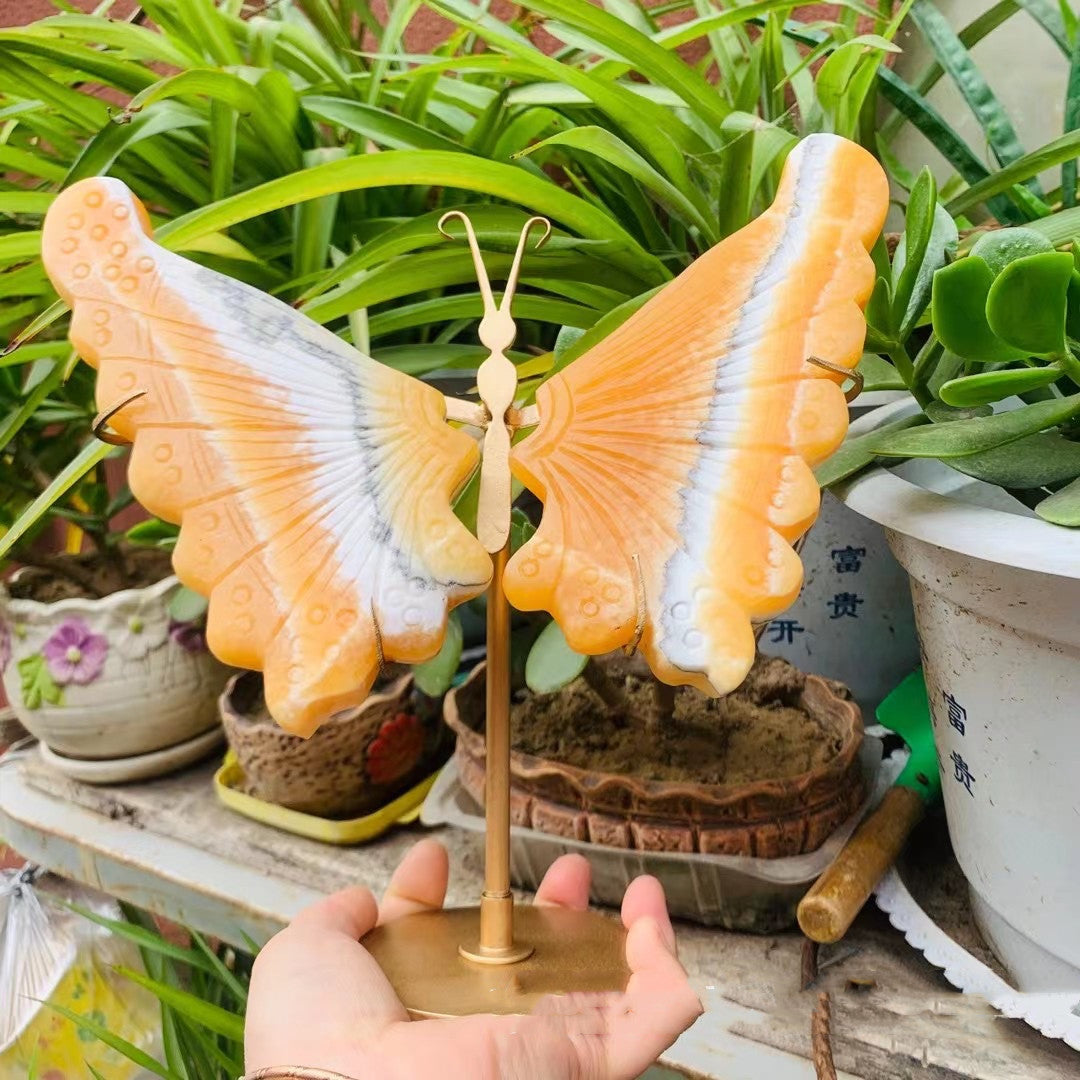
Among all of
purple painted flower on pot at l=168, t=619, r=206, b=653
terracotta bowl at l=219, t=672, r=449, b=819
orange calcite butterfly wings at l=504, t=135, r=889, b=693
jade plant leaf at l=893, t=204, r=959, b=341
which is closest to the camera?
orange calcite butterfly wings at l=504, t=135, r=889, b=693

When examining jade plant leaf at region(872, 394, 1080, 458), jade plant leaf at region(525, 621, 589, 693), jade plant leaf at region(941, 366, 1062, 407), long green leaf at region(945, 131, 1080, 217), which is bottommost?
jade plant leaf at region(525, 621, 589, 693)

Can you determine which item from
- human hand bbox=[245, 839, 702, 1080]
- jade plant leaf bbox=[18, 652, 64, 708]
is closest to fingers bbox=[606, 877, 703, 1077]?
human hand bbox=[245, 839, 702, 1080]

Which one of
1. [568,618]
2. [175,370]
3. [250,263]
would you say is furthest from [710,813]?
[250,263]

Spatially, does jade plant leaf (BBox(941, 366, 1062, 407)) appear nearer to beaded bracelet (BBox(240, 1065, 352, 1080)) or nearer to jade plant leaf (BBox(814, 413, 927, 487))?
jade plant leaf (BBox(814, 413, 927, 487))

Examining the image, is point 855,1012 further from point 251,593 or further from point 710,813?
point 251,593

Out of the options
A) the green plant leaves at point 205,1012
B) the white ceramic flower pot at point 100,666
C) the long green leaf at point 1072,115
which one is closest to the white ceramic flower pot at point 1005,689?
the long green leaf at point 1072,115
